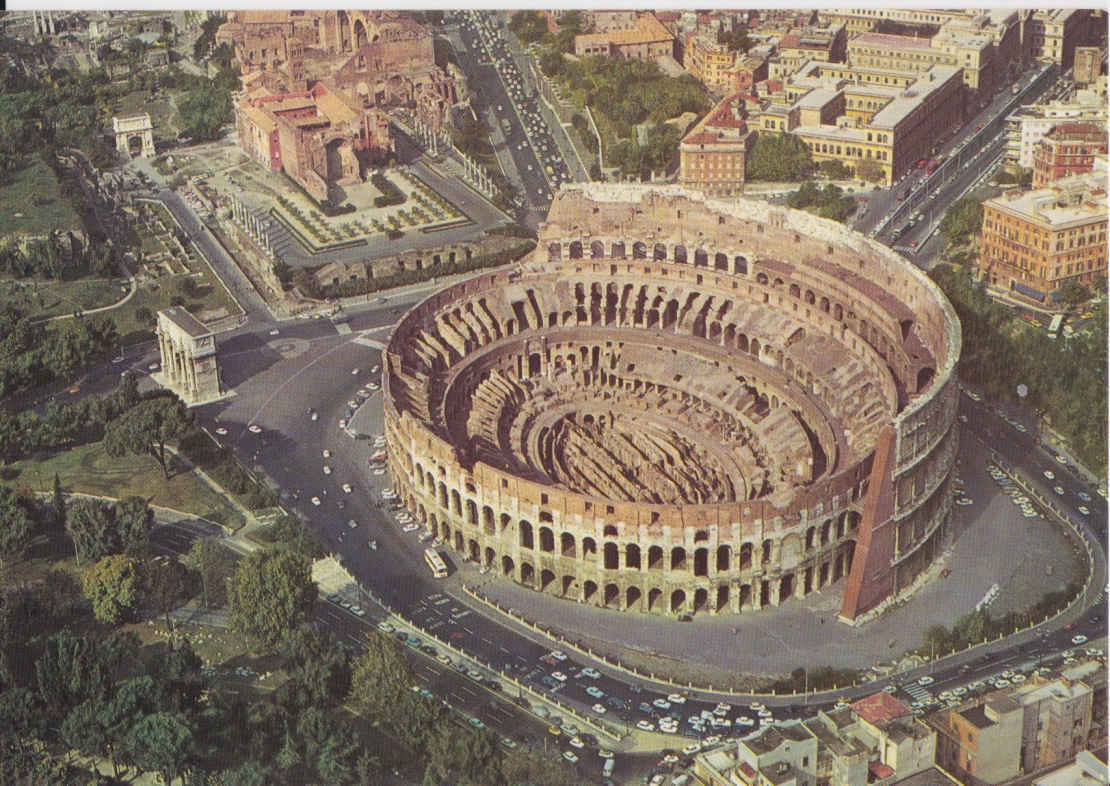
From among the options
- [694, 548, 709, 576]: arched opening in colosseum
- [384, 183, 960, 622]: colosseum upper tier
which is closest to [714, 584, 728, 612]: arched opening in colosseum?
[384, 183, 960, 622]: colosseum upper tier

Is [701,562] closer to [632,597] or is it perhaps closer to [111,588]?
[632,597]

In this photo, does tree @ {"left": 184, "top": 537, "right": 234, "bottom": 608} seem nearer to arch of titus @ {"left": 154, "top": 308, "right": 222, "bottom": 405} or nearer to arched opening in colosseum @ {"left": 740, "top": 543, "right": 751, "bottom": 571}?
arch of titus @ {"left": 154, "top": 308, "right": 222, "bottom": 405}

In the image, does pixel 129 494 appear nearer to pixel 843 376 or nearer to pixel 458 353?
pixel 458 353

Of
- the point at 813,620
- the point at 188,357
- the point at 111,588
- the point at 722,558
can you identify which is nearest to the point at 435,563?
the point at 722,558

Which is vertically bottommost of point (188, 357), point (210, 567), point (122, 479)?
point (122, 479)

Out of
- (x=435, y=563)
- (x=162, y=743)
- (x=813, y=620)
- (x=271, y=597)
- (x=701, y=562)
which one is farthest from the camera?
(x=435, y=563)

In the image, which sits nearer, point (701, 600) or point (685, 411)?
point (701, 600)

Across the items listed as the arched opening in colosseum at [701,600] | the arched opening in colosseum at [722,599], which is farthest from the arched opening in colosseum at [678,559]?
the arched opening in colosseum at [722,599]

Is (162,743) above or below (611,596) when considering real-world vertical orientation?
above
